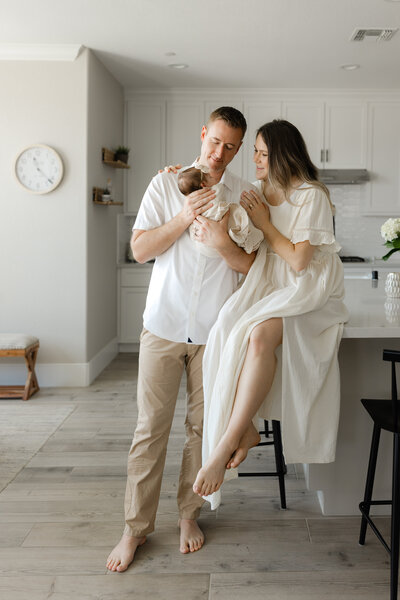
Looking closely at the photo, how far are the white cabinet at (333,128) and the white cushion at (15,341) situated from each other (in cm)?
343

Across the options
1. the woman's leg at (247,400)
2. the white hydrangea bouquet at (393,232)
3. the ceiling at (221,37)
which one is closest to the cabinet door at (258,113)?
the ceiling at (221,37)

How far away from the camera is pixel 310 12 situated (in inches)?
155

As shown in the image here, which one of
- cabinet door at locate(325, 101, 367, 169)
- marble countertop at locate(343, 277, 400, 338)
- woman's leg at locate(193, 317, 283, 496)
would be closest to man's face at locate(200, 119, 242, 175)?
woman's leg at locate(193, 317, 283, 496)

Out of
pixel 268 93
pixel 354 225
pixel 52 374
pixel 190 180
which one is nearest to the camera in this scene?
pixel 190 180

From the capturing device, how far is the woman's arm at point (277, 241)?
212cm

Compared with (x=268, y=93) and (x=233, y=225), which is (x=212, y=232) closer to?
(x=233, y=225)

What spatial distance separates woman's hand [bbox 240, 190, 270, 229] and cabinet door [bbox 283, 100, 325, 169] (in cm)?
417

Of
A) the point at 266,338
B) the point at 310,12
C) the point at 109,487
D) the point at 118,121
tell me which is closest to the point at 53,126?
the point at 118,121

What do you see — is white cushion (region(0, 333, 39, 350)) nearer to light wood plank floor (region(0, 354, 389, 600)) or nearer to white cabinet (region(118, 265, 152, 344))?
light wood plank floor (region(0, 354, 389, 600))

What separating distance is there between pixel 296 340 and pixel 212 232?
48 cm

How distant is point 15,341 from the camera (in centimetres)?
446

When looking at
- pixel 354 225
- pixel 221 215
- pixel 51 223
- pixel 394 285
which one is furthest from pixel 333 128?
pixel 221 215

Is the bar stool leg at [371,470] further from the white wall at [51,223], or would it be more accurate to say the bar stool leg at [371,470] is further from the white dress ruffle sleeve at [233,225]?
the white wall at [51,223]

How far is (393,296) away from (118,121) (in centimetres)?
378
